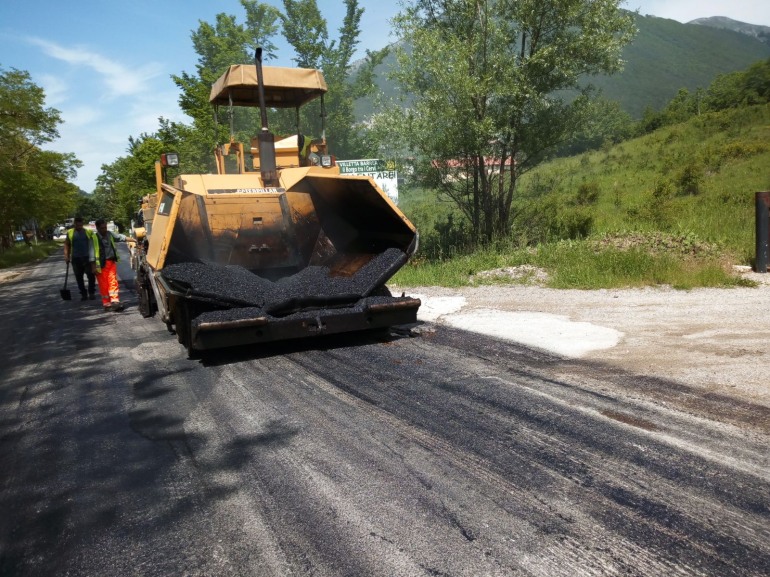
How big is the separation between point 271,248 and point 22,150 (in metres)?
25.0

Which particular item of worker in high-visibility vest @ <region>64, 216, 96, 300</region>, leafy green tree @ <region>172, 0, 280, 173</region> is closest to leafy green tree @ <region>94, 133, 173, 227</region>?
leafy green tree @ <region>172, 0, 280, 173</region>

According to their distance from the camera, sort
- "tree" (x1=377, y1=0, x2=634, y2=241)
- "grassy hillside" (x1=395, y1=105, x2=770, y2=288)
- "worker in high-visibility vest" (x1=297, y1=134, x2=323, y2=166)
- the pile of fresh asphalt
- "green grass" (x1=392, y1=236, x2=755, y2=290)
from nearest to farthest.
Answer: the pile of fresh asphalt, "worker in high-visibility vest" (x1=297, y1=134, x2=323, y2=166), "green grass" (x1=392, y1=236, x2=755, y2=290), "grassy hillside" (x1=395, y1=105, x2=770, y2=288), "tree" (x1=377, y1=0, x2=634, y2=241)

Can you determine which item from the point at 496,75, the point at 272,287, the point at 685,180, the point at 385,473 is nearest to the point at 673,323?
the point at 272,287

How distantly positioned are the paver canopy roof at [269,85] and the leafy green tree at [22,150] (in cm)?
2032

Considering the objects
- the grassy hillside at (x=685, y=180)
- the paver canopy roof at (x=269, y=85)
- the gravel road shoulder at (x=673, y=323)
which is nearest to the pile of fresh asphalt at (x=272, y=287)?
the gravel road shoulder at (x=673, y=323)

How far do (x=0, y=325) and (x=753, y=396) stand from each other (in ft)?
33.2

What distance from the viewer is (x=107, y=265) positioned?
9609mm

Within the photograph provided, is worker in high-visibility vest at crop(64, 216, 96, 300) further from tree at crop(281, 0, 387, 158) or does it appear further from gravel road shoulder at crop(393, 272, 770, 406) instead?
tree at crop(281, 0, 387, 158)

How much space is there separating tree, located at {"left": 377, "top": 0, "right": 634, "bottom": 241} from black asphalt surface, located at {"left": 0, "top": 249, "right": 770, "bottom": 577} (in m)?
7.70

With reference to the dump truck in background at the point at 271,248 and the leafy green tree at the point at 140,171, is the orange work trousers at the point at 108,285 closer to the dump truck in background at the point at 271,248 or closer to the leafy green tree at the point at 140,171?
the dump truck in background at the point at 271,248

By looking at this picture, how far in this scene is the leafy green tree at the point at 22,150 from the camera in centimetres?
2359

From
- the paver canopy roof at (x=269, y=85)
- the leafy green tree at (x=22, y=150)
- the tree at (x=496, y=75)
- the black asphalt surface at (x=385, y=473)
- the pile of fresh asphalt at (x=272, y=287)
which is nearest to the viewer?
the black asphalt surface at (x=385, y=473)

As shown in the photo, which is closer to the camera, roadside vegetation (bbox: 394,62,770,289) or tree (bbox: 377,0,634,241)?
roadside vegetation (bbox: 394,62,770,289)

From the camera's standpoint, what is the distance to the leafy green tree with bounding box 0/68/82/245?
2359 cm
